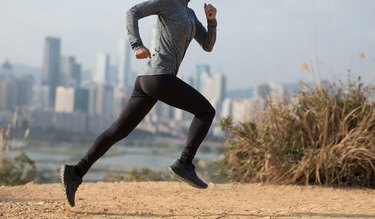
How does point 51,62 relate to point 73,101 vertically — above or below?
above

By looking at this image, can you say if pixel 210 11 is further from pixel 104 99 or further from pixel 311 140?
pixel 104 99

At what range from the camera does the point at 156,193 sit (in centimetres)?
495

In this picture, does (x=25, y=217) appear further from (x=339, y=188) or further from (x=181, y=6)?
(x=339, y=188)

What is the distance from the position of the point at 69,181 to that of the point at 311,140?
2.94 metres

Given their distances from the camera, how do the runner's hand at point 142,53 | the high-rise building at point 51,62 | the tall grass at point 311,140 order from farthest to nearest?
the high-rise building at point 51,62
the tall grass at point 311,140
the runner's hand at point 142,53

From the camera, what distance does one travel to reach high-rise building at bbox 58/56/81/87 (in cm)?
10250

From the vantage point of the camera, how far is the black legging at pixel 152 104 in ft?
11.4

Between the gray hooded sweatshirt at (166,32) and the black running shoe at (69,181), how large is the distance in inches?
33.8

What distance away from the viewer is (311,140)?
5645 millimetres

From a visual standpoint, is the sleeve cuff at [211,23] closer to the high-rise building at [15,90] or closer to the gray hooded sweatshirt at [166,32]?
the gray hooded sweatshirt at [166,32]

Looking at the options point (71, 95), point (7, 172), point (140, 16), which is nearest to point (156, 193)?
point (140, 16)

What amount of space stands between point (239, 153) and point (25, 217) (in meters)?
3.22

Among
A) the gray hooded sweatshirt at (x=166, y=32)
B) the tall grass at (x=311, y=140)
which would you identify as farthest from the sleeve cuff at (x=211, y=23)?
the tall grass at (x=311, y=140)

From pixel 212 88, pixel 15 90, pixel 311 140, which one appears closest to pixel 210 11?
pixel 311 140
